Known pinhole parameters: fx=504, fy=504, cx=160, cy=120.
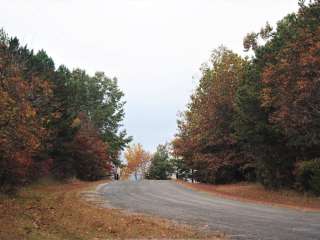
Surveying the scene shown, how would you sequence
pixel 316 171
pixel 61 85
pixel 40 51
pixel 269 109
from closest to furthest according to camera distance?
pixel 316 171 < pixel 269 109 < pixel 61 85 < pixel 40 51

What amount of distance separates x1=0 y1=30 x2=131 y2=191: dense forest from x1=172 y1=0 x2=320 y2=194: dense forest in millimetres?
11622

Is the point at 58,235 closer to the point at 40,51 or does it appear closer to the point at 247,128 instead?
the point at 247,128

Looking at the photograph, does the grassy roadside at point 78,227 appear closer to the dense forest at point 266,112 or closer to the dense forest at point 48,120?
the dense forest at point 48,120

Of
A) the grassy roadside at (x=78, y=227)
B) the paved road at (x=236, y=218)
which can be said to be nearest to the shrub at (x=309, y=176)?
the paved road at (x=236, y=218)

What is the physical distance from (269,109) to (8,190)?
1700cm

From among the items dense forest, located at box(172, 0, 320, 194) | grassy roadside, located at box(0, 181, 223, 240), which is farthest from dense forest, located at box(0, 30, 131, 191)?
dense forest, located at box(172, 0, 320, 194)

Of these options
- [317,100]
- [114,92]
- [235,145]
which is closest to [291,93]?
[317,100]

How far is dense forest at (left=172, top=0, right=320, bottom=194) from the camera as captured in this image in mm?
25969

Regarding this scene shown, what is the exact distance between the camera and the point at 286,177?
113 ft

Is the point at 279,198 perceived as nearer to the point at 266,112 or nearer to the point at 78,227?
the point at 266,112

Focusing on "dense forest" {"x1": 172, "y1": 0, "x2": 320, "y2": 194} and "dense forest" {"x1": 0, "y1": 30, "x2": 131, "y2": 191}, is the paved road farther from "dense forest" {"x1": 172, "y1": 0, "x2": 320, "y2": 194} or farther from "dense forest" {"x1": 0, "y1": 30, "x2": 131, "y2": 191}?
"dense forest" {"x1": 172, "y1": 0, "x2": 320, "y2": 194}

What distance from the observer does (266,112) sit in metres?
33.7

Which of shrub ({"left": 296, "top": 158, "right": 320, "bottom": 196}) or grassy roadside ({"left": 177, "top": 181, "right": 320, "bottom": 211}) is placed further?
shrub ({"left": 296, "top": 158, "right": 320, "bottom": 196})

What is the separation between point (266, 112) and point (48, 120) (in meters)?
14.5
